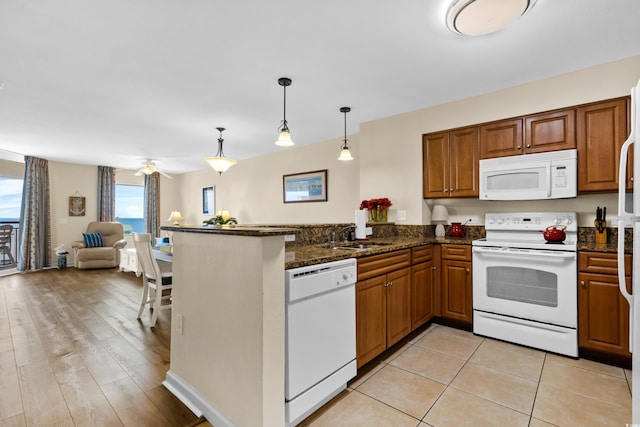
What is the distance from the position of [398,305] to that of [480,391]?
76 centimetres

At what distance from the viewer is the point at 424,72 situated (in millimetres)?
2691

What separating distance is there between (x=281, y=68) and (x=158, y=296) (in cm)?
252

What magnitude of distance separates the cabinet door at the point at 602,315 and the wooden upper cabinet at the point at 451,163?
3.95ft

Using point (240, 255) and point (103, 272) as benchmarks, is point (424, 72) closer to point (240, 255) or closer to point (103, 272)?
point (240, 255)

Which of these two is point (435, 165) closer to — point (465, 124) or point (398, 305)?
point (465, 124)

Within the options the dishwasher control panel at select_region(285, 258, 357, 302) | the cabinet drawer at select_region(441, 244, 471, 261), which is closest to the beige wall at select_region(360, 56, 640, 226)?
the cabinet drawer at select_region(441, 244, 471, 261)

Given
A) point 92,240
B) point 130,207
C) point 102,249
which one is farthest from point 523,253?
point 130,207

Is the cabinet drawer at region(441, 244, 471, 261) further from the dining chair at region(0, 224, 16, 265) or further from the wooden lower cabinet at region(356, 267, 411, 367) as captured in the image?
the dining chair at region(0, 224, 16, 265)

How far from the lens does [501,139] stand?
302 cm

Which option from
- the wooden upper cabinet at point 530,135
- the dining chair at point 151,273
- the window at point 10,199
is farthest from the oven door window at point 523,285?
the window at point 10,199

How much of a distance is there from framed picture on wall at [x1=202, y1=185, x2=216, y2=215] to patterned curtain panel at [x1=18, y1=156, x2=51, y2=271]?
3114 mm

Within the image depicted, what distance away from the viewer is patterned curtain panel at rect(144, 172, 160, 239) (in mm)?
8125

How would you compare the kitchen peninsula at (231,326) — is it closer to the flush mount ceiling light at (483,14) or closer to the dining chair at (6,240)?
the flush mount ceiling light at (483,14)

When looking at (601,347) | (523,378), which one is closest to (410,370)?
Answer: (523,378)
